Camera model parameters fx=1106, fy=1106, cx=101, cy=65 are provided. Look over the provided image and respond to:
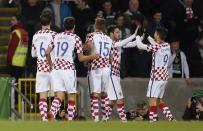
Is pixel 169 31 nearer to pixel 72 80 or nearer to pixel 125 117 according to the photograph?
pixel 125 117

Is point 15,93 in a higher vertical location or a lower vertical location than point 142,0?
lower

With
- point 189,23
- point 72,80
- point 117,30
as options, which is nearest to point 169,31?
point 189,23

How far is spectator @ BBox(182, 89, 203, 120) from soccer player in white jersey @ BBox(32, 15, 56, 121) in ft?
13.1

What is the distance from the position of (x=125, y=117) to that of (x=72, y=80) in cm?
271

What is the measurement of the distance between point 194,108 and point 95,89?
2.97 meters

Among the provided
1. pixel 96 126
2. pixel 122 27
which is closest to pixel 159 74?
pixel 122 27

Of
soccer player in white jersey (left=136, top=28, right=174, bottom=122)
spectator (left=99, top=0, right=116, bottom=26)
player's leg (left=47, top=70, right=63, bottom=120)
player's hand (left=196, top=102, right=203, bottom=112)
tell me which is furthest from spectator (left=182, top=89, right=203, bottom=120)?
player's leg (left=47, top=70, right=63, bottom=120)

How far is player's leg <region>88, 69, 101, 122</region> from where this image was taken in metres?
26.5

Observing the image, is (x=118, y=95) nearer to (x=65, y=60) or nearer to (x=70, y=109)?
(x=70, y=109)

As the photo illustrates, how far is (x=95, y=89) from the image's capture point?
26562 mm

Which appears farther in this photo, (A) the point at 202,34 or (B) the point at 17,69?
(A) the point at 202,34

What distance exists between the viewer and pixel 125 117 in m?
27.8

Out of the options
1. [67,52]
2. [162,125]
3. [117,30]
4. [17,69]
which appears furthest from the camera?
[17,69]

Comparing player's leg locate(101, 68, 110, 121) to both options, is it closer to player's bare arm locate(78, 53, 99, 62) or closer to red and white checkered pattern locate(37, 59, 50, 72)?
player's bare arm locate(78, 53, 99, 62)
